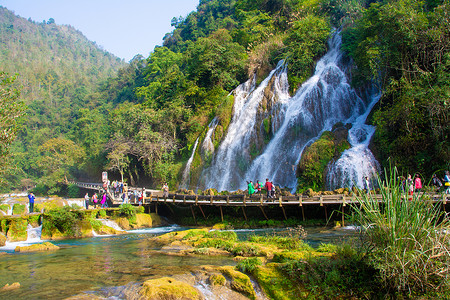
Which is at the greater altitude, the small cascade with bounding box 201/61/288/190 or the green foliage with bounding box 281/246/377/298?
the small cascade with bounding box 201/61/288/190

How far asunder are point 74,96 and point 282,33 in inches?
3736

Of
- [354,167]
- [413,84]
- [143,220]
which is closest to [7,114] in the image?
[143,220]

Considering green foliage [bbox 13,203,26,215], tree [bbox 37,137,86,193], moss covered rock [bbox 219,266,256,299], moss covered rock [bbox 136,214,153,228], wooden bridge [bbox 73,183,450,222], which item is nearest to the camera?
moss covered rock [bbox 219,266,256,299]

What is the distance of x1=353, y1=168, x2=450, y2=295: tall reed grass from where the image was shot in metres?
7.08

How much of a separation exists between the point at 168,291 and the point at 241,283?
1.88m

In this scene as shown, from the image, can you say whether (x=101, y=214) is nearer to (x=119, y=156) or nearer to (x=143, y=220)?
(x=143, y=220)

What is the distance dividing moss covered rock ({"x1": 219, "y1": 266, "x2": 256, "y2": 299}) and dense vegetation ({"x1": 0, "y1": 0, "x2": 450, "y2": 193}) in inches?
623

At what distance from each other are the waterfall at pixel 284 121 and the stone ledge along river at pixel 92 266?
11726 millimetres

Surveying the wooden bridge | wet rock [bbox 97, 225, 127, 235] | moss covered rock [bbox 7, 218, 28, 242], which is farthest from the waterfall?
moss covered rock [bbox 7, 218, 28, 242]

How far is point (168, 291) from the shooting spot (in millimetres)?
8164

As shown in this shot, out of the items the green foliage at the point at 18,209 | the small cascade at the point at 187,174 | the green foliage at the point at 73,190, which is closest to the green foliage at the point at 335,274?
the small cascade at the point at 187,174

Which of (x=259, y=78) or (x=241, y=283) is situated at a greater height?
(x=259, y=78)

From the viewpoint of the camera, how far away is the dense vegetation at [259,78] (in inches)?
864

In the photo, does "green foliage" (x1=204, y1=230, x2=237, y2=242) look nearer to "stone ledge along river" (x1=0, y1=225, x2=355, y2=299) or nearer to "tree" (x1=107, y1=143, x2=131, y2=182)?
"stone ledge along river" (x1=0, y1=225, x2=355, y2=299)
